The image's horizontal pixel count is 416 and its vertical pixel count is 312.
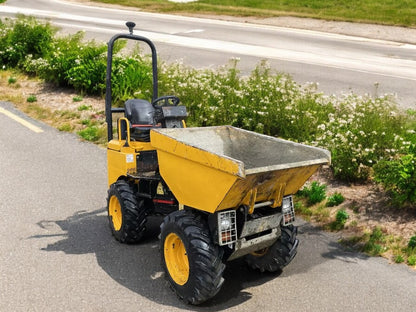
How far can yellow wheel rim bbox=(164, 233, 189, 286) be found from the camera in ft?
17.1

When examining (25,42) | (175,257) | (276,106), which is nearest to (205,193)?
(175,257)

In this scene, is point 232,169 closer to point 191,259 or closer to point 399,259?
point 191,259

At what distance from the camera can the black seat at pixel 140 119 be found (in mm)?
6125

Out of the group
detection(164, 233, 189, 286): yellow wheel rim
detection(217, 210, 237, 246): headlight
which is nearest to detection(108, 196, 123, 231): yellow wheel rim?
detection(164, 233, 189, 286): yellow wheel rim

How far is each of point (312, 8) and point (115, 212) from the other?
23713 mm

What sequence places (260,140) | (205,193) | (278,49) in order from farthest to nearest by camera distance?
(278,49), (260,140), (205,193)

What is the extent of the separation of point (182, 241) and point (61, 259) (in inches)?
62.4

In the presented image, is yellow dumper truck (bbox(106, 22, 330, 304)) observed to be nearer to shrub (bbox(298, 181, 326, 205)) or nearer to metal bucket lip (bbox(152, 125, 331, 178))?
metal bucket lip (bbox(152, 125, 331, 178))

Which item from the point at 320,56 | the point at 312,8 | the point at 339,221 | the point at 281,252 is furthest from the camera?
the point at 312,8

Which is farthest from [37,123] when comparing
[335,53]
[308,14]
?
[308,14]

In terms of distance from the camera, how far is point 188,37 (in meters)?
21.2

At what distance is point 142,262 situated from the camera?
582cm

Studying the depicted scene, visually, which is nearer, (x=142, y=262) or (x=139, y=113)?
(x=142, y=262)

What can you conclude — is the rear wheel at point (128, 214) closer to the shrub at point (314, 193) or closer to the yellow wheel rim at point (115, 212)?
the yellow wheel rim at point (115, 212)
